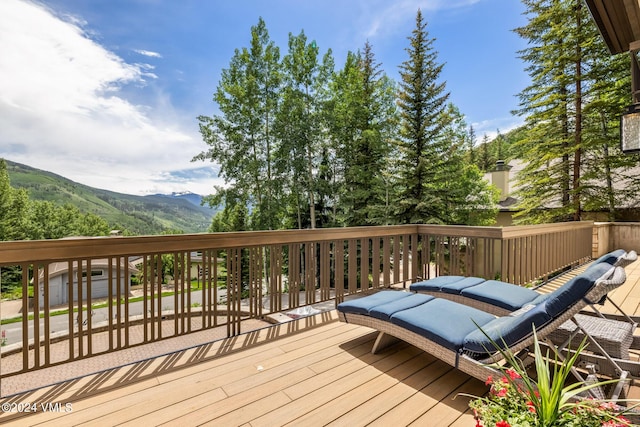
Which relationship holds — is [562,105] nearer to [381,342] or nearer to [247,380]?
[381,342]

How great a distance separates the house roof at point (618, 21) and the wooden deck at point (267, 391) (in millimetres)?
3700

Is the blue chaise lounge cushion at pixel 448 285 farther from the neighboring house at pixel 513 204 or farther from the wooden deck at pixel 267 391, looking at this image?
the neighboring house at pixel 513 204

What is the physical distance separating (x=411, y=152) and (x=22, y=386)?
44.8 ft

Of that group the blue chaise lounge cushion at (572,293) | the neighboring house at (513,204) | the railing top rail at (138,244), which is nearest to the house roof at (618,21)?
the blue chaise lounge cushion at (572,293)

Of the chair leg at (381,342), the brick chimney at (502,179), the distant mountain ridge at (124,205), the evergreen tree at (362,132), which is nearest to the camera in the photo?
the chair leg at (381,342)

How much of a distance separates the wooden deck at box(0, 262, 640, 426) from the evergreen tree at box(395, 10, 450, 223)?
11868mm

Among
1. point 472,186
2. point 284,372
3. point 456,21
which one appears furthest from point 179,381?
point 472,186

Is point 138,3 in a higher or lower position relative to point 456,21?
higher

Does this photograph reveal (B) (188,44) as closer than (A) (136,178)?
Yes

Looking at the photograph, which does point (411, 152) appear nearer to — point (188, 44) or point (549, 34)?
point (549, 34)

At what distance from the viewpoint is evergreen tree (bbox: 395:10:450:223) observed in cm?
1363

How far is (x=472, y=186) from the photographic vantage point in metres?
15.4

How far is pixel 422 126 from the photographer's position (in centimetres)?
1369

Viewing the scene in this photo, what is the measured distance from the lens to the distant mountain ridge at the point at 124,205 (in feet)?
117
